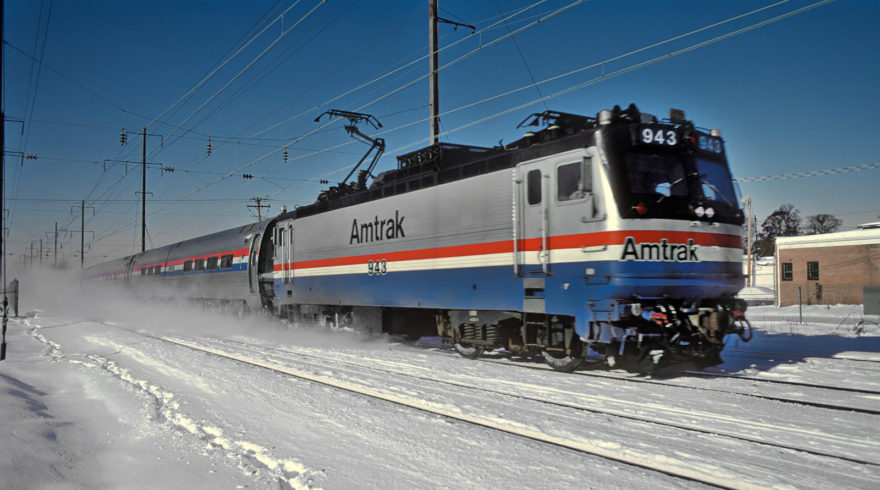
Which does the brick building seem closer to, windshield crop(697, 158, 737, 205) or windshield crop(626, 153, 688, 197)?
windshield crop(697, 158, 737, 205)

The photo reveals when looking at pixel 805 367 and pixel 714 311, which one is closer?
pixel 714 311

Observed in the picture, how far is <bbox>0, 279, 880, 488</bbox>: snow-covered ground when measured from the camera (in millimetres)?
4336

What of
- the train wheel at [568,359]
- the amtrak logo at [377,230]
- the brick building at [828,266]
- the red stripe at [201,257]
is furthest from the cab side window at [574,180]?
the brick building at [828,266]

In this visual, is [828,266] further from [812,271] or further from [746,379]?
[746,379]

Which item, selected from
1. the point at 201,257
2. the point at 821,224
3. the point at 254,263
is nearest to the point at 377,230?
the point at 254,263

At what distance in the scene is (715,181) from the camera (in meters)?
9.05

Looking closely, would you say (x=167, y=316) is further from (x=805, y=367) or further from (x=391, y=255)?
(x=805, y=367)

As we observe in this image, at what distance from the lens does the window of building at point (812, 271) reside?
37906 millimetres

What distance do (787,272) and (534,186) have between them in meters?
37.5

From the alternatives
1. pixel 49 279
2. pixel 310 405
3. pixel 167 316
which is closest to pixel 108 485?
pixel 310 405

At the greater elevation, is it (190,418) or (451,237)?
(451,237)

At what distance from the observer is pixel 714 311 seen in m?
8.25

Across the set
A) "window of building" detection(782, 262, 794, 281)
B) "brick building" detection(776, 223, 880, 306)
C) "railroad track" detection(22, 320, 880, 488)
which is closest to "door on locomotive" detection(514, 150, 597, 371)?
"railroad track" detection(22, 320, 880, 488)

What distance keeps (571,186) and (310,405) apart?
4806mm
